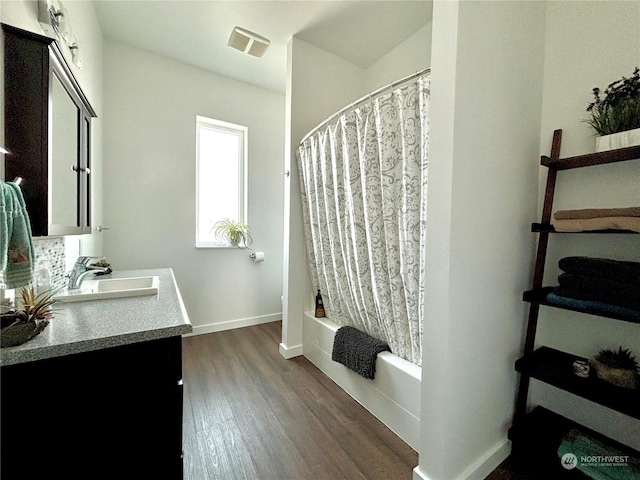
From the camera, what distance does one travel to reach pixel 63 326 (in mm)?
889

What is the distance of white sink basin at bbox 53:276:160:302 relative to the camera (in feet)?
3.84

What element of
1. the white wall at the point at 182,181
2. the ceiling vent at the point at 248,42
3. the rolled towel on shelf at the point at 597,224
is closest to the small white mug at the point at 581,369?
the rolled towel on shelf at the point at 597,224

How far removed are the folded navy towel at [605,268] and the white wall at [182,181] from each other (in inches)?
106

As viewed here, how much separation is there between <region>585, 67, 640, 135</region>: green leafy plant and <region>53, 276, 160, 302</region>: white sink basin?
221 centimetres

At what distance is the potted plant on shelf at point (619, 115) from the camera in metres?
1.04

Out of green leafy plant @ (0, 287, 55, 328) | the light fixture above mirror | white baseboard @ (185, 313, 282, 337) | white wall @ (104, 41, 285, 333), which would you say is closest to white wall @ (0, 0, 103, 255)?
the light fixture above mirror

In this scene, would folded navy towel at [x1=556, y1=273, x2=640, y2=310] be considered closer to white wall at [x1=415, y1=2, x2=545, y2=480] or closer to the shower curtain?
white wall at [x1=415, y1=2, x2=545, y2=480]

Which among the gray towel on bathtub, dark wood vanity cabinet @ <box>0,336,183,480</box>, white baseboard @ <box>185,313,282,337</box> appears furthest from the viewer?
white baseboard @ <box>185,313,282,337</box>

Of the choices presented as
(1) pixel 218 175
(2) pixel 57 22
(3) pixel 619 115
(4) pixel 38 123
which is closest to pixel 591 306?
(3) pixel 619 115

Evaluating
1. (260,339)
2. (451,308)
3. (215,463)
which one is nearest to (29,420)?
(215,463)

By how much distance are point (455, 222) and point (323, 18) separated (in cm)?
205

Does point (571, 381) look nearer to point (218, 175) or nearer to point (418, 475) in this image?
point (418, 475)

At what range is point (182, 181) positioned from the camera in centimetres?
271

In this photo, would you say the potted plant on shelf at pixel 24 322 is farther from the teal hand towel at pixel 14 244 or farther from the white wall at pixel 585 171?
the white wall at pixel 585 171
